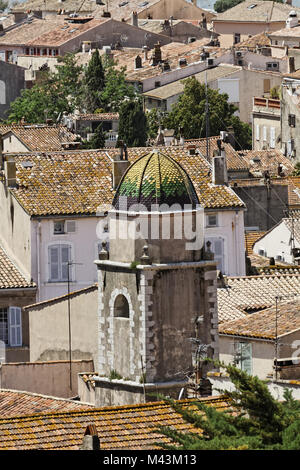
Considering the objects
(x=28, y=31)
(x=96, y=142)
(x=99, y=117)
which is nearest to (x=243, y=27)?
(x=28, y=31)

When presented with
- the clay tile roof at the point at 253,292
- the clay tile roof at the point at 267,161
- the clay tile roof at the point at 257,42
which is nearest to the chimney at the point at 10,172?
the clay tile roof at the point at 253,292

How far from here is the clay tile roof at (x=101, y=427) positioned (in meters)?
24.0

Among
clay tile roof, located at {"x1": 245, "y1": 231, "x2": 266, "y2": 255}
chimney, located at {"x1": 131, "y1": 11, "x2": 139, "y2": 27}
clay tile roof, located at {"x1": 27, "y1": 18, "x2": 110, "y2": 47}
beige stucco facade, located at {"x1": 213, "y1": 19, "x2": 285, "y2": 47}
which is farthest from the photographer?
beige stucco facade, located at {"x1": 213, "y1": 19, "x2": 285, "y2": 47}

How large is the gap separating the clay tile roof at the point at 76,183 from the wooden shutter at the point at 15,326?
3.10 m

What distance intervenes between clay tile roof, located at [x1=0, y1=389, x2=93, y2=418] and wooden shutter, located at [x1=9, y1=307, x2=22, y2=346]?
1655 centimetres

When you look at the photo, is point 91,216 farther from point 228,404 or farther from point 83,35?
point 83,35

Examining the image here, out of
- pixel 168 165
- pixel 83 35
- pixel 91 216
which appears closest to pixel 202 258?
pixel 168 165

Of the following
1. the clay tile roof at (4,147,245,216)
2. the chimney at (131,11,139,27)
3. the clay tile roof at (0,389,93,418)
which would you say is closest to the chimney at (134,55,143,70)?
the chimney at (131,11,139,27)

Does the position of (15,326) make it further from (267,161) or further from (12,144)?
(267,161)

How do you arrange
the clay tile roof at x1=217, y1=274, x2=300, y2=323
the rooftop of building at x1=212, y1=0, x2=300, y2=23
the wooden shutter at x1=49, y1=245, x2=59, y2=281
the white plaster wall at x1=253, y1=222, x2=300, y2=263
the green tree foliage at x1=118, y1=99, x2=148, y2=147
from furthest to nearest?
the rooftop of building at x1=212, y1=0, x2=300, y2=23, the green tree foliage at x1=118, y1=99, x2=148, y2=147, the white plaster wall at x1=253, y1=222, x2=300, y2=263, the wooden shutter at x1=49, y1=245, x2=59, y2=281, the clay tile roof at x1=217, y1=274, x2=300, y2=323

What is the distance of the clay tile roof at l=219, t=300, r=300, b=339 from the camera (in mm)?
36781

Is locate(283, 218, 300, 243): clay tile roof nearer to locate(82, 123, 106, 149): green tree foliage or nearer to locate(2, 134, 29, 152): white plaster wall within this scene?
locate(2, 134, 29, 152): white plaster wall

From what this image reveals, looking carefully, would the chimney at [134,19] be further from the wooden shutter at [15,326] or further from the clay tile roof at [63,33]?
the wooden shutter at [15,326]

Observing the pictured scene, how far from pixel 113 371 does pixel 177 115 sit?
64573mm
